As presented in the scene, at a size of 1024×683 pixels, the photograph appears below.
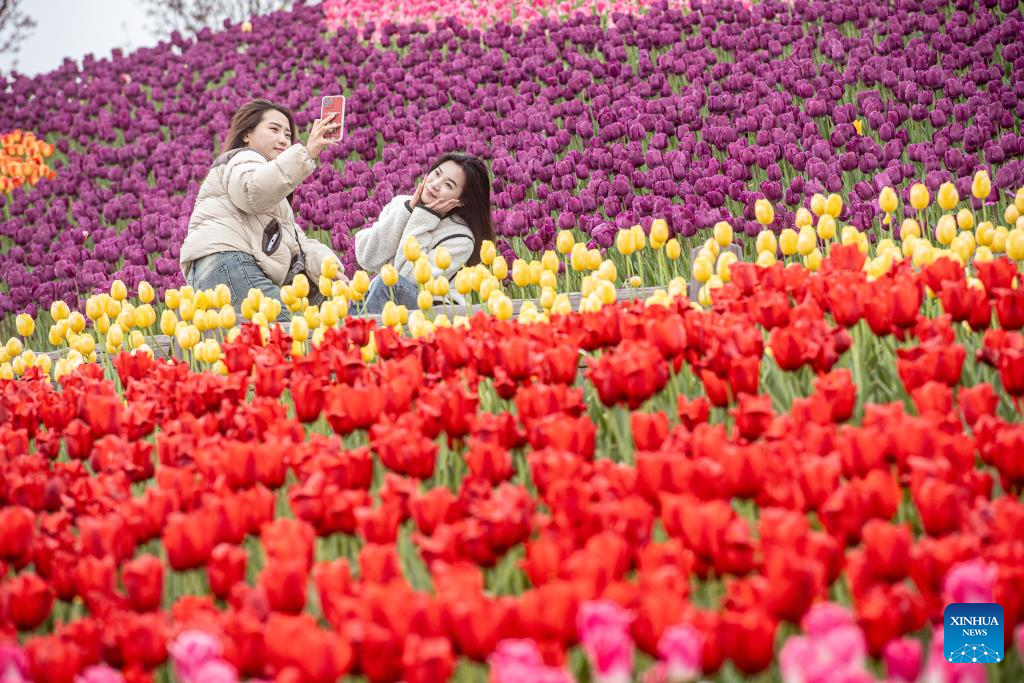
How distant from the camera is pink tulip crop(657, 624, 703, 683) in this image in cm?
154

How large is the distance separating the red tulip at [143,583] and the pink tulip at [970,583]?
54.6 inches

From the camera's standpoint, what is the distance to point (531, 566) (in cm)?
184

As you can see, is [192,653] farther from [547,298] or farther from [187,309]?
[187,309]

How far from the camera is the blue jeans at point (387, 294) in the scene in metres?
6.42

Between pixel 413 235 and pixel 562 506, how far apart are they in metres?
4.80

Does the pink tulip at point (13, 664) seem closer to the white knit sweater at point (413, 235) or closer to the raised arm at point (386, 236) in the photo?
the white knit sweater at point (413, 235)

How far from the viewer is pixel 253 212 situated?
6.62m

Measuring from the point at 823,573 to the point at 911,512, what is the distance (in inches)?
24.8

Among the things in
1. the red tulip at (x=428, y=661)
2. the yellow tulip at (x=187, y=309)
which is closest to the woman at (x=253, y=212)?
the yellow tulip at (x=187, y=309)

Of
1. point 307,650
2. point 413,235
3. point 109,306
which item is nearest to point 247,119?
point 413,235

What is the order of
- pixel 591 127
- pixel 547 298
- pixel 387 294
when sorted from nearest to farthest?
1. pixel 547 298
2. pixel 387 294
3. pixel 591 127

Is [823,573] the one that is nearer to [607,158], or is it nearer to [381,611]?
[381,611]

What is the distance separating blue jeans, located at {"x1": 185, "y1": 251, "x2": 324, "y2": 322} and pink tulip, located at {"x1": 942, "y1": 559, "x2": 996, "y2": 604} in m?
5.26

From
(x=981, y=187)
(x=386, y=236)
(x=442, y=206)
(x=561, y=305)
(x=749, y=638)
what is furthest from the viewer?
(x=386, y=236)
